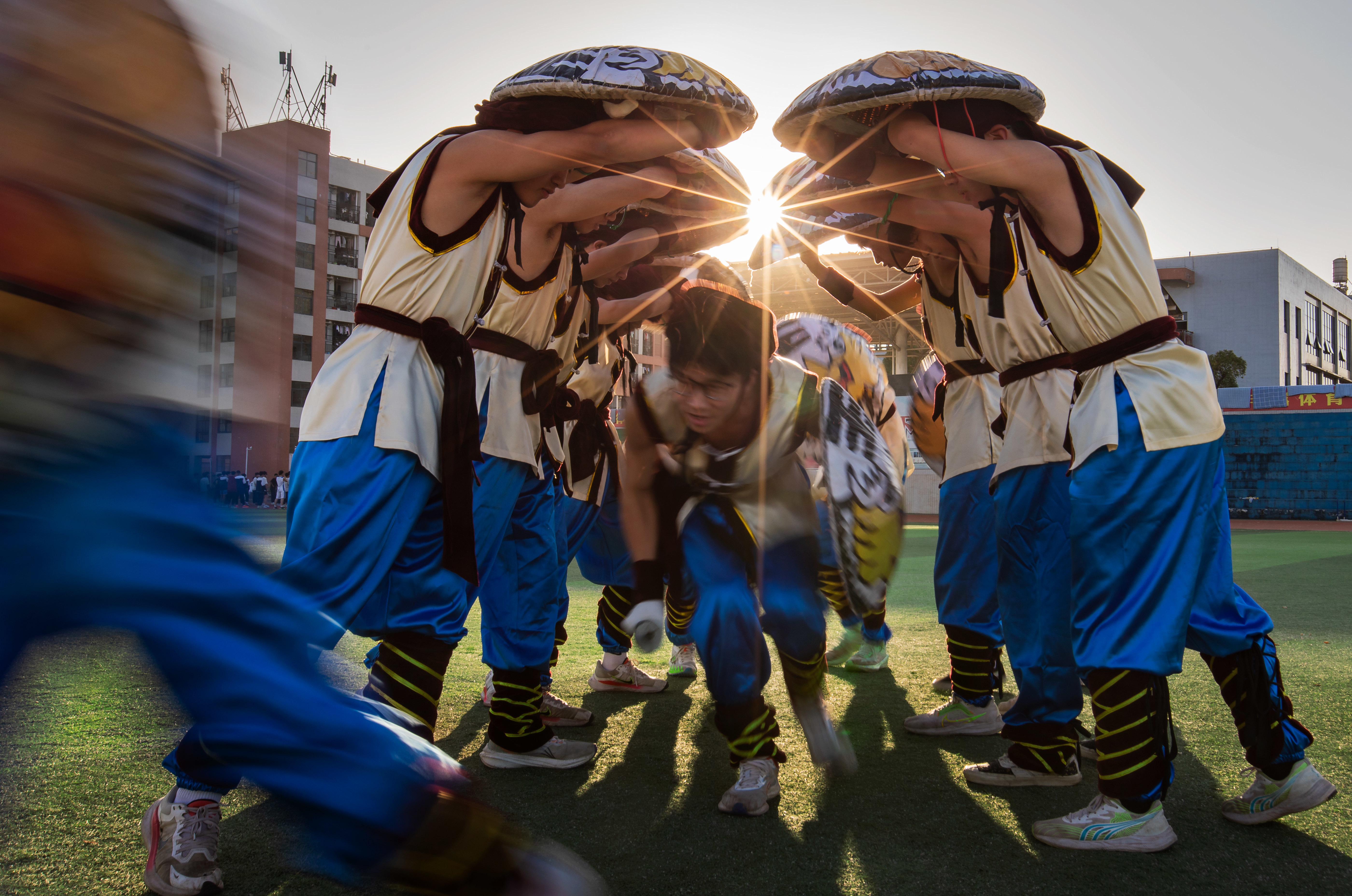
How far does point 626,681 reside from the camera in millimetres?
4184

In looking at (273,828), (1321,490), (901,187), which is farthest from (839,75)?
(1321,490)

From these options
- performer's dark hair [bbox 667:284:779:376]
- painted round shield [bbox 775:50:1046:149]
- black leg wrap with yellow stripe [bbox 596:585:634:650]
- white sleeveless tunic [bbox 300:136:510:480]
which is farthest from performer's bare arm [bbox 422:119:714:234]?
black leg wrap with yellow stripe [bbox 596:585:634:650]

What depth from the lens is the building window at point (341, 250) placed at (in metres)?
40.3

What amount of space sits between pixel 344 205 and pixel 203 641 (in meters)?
44.5

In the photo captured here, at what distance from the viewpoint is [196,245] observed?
1.03m

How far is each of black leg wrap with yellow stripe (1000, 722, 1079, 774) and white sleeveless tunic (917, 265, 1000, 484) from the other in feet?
3.54

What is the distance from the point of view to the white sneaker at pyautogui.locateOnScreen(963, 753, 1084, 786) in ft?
8.91

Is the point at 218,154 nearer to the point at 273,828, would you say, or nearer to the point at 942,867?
the point at 273,828

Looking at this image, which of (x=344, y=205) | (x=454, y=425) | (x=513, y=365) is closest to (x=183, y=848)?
(x=454, y=425)

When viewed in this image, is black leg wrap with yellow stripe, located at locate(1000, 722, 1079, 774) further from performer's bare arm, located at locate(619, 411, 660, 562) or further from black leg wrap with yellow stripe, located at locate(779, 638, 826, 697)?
performer's bare arm, located at locate(619, 411, 660, 562)

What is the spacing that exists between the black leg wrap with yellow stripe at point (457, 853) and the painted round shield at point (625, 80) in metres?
2.00

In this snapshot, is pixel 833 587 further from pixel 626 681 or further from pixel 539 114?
pixel 539 114

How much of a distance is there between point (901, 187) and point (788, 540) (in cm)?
123

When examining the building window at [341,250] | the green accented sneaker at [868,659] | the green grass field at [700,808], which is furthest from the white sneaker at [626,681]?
the building window at [341,250]
